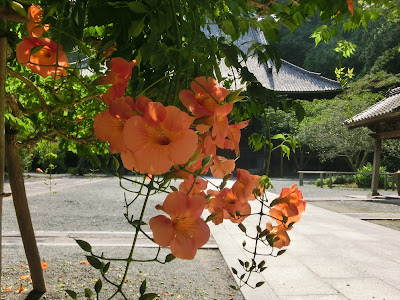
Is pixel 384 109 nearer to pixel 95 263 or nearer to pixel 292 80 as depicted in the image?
pixel 95 263

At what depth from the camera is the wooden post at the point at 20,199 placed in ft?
6.67

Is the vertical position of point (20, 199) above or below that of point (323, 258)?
above

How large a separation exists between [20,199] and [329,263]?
262cm

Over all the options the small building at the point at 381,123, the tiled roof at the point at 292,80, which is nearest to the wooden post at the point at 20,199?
the small building at the point at 381,123

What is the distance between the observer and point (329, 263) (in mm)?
3453

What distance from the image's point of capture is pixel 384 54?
23094mm

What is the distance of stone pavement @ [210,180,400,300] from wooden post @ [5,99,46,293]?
139 cm

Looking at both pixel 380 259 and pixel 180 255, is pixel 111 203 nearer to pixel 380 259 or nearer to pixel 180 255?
pixel 380 259

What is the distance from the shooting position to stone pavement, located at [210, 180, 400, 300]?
8.88 feet

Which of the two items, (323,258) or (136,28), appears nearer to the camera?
(136,28)

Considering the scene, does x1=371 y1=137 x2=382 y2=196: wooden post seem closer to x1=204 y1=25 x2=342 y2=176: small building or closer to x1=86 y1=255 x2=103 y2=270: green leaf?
x1=204 y1=25 x2=342 y2=176: small building

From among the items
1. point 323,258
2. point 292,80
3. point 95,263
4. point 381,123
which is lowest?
point 323,258

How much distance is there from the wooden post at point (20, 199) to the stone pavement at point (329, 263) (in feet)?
4.55

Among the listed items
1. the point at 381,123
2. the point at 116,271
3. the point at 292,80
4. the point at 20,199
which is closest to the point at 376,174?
the point at 381,123
